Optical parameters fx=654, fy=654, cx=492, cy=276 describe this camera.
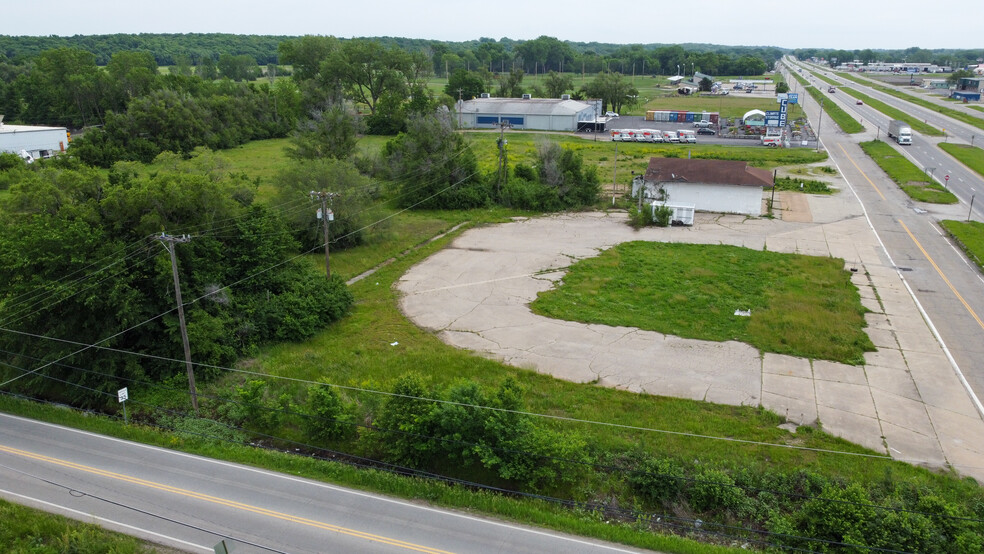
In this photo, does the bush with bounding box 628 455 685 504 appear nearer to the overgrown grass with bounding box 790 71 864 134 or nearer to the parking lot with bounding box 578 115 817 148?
the parking lot with bounding box 578 115 817 148

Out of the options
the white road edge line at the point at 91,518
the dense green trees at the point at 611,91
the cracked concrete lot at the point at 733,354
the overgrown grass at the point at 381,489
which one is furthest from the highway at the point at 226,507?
the dense green trees at the point at 611,91

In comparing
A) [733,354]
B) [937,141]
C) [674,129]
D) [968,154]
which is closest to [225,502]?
[733,354]

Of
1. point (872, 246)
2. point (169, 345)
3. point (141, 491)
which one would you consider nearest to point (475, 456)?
point (141, 491)

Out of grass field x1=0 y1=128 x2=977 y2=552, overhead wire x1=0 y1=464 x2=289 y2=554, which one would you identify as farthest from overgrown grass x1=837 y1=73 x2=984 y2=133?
overhead wire x1=0 y1=464 x2=289 y2=554

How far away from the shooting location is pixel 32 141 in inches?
2739

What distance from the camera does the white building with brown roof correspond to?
45844mm

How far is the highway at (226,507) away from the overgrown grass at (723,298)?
1414cm

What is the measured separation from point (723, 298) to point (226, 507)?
22.7 meters

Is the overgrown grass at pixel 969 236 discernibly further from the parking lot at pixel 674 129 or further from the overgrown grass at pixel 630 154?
the parking lot at pixel 674 129

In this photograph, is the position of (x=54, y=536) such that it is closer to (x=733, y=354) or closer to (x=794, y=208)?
(x=733, y=354)

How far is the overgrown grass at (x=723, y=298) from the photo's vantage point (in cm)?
2605

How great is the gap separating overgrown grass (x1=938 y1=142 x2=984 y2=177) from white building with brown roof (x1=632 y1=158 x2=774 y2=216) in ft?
84.4

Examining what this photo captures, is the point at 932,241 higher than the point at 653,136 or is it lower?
lower

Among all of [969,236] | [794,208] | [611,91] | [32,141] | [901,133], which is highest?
[611,91]
